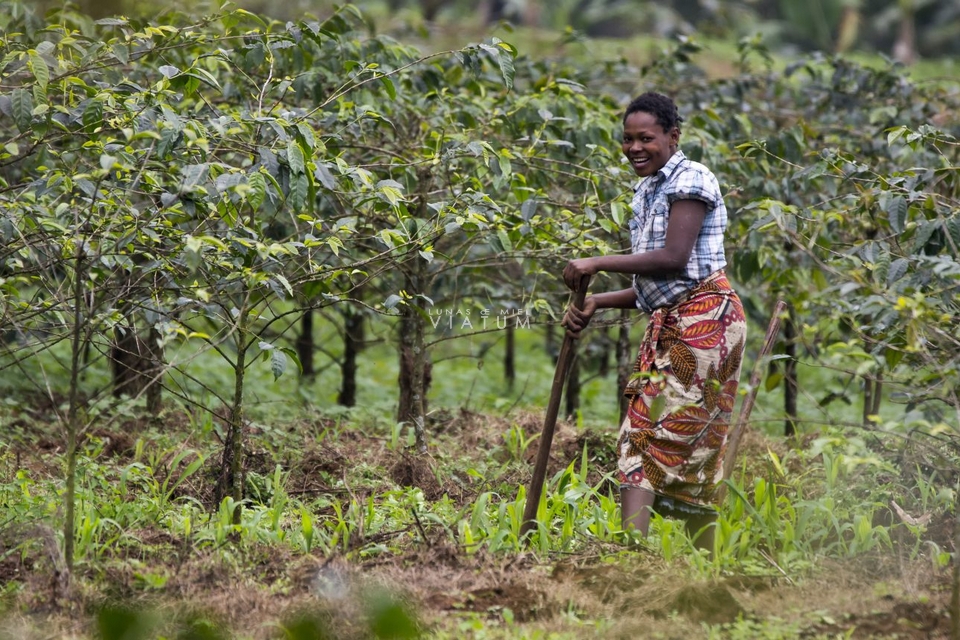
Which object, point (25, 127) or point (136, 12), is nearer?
point (25, 127)

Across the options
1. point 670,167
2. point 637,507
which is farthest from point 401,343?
point 670,167

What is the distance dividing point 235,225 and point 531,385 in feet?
17.1

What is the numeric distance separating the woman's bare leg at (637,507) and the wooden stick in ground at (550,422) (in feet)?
1.03

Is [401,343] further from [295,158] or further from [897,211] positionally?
[897,211]

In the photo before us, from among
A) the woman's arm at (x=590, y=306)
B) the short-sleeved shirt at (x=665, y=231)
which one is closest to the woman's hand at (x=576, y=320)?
the woman's arm at (x=590, y=306)

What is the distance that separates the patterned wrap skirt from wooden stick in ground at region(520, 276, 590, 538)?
320 millimetres

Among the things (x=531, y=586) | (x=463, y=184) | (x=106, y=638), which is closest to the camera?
(x=106, y=638)

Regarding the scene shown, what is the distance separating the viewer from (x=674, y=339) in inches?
145

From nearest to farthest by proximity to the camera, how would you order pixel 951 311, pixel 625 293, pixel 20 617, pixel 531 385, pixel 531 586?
pixel 20 617
pixel 531 586
pixel 951 311
pixel 625 293
pixel 531 385

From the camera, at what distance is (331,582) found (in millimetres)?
3146

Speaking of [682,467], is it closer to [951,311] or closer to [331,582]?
[951,311]

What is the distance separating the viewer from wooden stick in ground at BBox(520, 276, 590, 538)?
137 inches

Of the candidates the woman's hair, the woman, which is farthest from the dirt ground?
the woman's hair

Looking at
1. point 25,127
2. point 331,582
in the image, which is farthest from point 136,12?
point 331,582
